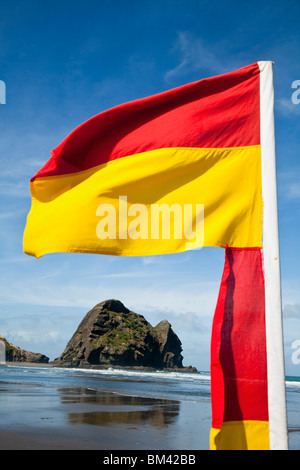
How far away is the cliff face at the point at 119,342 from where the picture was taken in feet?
328

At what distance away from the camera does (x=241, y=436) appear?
3.28 metres

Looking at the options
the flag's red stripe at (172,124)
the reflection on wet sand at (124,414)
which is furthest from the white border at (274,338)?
the reflection on wet sand at (124,414)

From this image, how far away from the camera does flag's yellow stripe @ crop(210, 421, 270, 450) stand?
3.25 meters

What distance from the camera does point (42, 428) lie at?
12.1m

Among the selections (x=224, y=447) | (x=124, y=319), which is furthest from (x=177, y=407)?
(x=124, y=319)

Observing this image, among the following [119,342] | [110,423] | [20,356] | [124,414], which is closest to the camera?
[110,423]

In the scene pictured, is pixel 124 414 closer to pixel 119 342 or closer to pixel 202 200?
pixel 202 200

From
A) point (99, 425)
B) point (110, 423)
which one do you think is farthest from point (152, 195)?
point (110, 423)

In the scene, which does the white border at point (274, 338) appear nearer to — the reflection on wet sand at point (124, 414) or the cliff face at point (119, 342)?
the reflection on wet sand at point (124, 414)

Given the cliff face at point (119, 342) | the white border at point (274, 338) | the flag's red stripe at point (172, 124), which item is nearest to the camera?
the white border at point (274, 338)

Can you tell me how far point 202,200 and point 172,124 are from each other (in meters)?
0.86

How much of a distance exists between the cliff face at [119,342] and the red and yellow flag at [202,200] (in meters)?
97.5

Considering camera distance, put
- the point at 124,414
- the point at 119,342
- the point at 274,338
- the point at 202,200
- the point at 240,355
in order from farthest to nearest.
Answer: the point at 119,342
the point at 124,414
the point at 202,200
the point at 240,355
the point at 274,338

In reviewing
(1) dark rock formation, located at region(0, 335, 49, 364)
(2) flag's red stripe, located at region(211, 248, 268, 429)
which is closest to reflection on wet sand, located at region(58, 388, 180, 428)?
(2) flag's red stripe, located at region(211, 248, 268, 429)
